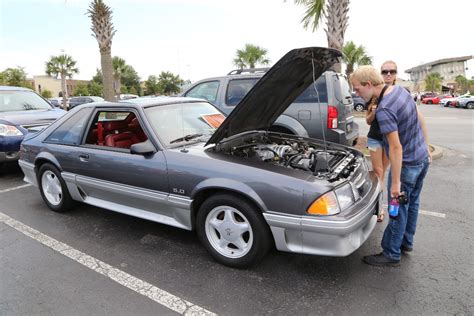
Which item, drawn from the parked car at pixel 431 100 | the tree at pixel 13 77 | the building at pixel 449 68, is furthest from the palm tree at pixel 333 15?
the building at pixel 449 68

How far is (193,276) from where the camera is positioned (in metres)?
2.83

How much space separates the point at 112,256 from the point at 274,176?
1781 mm

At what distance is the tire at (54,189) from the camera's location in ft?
13.5

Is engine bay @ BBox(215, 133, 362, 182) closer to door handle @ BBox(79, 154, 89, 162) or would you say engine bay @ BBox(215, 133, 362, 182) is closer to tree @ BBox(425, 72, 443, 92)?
door handle @ BBox(79, 154, 89, 162)

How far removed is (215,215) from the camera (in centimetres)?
295

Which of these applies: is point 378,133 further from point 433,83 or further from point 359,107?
point 433,83

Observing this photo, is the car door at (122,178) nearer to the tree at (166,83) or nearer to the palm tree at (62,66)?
the palm tree at (62,66)

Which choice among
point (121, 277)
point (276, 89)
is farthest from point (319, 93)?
point (121, 277)

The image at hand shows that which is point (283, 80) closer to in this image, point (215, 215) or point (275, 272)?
point (215, 215)

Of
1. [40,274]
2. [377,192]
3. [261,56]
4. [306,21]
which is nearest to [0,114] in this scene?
[40,274]

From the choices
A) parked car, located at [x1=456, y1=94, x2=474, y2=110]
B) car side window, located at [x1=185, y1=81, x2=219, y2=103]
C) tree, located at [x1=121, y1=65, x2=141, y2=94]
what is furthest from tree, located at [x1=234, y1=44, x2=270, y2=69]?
tree, located at [x1=121, y1=65, x2=141, y2=94]

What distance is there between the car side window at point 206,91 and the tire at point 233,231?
404 centimetres

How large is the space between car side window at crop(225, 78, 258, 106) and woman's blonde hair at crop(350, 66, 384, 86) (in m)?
3.76

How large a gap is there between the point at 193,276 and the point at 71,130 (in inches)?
97.2
